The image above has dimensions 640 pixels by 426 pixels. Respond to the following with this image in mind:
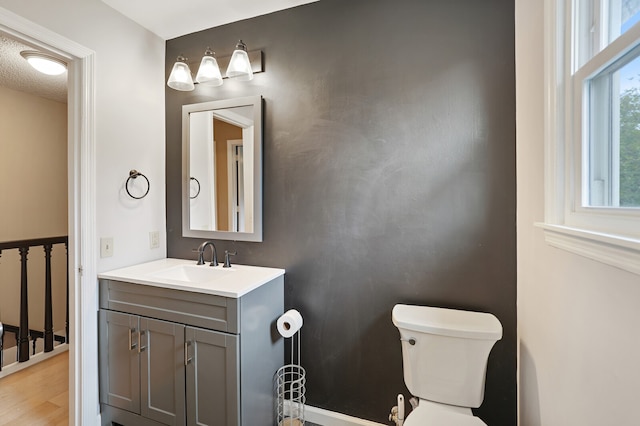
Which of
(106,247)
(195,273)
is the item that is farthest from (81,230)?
(195,273)

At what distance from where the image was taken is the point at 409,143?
1.55 m

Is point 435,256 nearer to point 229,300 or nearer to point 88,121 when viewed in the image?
point 229,300

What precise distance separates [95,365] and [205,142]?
1.49 meters

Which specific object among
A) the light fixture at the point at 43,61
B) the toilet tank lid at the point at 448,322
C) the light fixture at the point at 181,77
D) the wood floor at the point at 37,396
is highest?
the light fixture at the point at 43,61

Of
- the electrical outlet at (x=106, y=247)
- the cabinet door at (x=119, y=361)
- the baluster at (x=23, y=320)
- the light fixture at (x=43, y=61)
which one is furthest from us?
the baluster at (x=23, y=320)

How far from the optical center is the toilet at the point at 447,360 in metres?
1.25

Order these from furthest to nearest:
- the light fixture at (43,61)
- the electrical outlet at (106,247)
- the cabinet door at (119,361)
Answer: the light fixture at (43,61) → the electrical outlet at (106,247) → the cabinet door at (119,361)

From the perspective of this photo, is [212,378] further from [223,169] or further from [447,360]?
[223,169]

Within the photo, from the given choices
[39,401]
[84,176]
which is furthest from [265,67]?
[39,401]

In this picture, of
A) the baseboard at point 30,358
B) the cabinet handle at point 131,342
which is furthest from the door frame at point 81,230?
the baseboard at point 30,358

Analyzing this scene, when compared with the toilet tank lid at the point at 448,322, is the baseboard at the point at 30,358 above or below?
below

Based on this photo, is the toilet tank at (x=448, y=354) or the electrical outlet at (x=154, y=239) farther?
the electrical outlet at (x=154, y=239)

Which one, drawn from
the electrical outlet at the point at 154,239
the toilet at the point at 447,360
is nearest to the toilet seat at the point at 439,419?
the toilet at the point at 447,360

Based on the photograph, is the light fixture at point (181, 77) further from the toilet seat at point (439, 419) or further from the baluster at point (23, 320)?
the toilet seat at point (439, 419)
